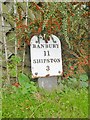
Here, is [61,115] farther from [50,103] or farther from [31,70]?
[31,70]

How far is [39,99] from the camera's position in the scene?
2674 mm

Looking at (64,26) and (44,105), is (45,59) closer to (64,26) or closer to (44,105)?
(64,26)

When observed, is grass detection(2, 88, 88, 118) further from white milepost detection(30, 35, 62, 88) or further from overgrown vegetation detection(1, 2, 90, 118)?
white milepost detection(30, 35, 62, 88)

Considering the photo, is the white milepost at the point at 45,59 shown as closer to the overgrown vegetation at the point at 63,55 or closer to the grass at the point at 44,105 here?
the overgrown vegetation at the point at 63,55

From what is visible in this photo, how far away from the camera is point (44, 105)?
2.61 m

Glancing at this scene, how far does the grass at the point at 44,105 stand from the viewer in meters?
2.50

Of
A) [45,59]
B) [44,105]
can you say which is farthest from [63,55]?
[44,105]

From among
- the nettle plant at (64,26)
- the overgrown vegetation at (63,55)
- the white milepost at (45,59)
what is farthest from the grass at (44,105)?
the nettle plant at (64,26)

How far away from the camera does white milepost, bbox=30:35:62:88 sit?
2.87 metres

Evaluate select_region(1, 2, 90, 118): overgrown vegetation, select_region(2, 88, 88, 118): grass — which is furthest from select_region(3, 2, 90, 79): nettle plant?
select_region(2, 88, 88, 118): grass

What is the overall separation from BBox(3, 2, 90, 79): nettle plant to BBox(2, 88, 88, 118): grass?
306 millimetres

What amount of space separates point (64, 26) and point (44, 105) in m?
0.69

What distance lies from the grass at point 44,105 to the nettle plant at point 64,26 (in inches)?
12.1

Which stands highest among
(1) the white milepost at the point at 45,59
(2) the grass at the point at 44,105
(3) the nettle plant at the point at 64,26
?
(3) the nettle plant at the point at 64,26
